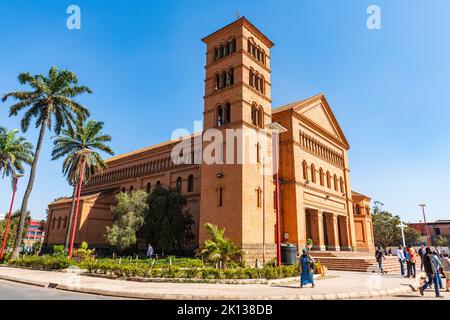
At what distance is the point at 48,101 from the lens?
2922cm

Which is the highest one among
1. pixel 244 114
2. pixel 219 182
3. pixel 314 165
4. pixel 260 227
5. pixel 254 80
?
pixel 254 80

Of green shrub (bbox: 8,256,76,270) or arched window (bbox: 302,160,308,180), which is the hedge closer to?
green shrub (bbox: 8,256,76,270)

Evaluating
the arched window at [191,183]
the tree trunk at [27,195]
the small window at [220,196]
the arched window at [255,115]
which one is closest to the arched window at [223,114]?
the arched window at [255,115]

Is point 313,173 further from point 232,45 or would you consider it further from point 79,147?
point 79,147

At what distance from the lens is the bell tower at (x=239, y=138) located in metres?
22.6

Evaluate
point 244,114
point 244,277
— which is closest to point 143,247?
point 244,114

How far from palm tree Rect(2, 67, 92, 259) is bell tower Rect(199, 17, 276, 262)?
1423 cm

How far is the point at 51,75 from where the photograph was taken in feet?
97.1

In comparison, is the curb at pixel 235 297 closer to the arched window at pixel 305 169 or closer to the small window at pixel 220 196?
the small window at pixel 220 196

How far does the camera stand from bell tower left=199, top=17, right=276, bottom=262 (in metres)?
22.6

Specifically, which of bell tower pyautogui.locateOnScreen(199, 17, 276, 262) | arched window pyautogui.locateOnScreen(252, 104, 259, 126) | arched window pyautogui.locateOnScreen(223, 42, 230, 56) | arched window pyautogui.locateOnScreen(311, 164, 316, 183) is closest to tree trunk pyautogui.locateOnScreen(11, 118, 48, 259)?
bell tower pyautogui.locateOnScreen(199, 17, 276, 262)
